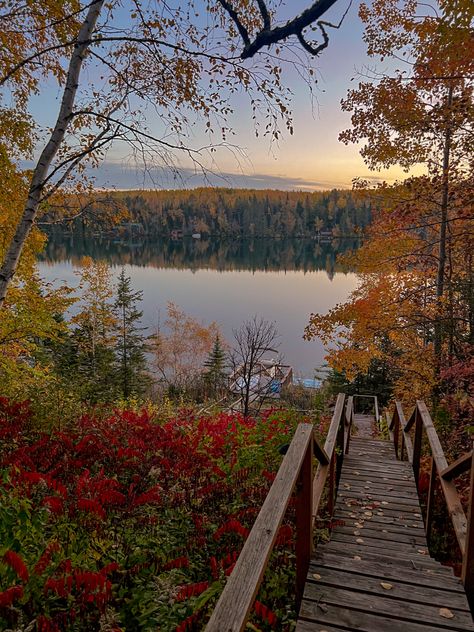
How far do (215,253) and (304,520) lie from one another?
127415 millimetres

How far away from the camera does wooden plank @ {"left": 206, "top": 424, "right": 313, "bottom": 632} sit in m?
1.42

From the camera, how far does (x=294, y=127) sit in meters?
5.47

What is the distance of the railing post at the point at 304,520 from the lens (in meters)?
2.85

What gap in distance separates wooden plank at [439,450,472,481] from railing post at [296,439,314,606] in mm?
1277

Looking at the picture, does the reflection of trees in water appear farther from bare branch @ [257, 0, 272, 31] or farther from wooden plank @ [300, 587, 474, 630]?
wooden plank @ [300, 587, 474, 630]

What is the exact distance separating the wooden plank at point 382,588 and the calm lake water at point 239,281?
64.4 ft

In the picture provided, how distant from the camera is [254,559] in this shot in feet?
5.75

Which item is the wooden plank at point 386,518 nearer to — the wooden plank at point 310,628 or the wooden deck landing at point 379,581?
the wooden deck landing at point 379,581

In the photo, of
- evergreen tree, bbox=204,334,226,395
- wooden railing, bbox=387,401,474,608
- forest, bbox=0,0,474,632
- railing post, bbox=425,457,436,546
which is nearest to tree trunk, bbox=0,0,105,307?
forest, bbox=0,0,474,632

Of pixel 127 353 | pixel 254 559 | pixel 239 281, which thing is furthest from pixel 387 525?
pixel 239 281

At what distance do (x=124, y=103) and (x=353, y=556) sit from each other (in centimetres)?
614

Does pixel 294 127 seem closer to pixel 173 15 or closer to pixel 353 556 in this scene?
pixel 173 15

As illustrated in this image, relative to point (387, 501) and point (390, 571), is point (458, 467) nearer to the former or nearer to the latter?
point (390, 571)

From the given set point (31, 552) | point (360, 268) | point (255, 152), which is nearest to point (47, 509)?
point (31, 552)
